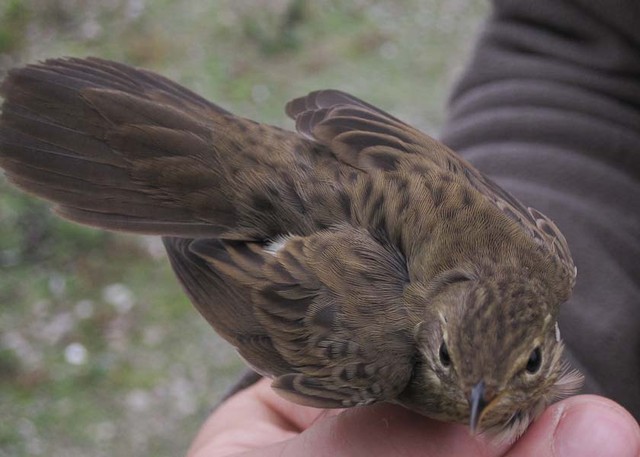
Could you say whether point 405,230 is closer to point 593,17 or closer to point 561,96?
point 561,96

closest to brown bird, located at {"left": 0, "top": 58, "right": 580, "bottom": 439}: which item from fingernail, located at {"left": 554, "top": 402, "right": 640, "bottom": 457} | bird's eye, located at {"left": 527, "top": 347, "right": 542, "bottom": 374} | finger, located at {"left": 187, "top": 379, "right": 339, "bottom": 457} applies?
bird's eye, located at {"left": 527, "top": 347, "right": 542, "bottom": 374}

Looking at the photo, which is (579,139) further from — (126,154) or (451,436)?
(126,154)

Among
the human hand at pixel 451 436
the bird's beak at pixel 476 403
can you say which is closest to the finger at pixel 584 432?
the human hand at pixel 451 436

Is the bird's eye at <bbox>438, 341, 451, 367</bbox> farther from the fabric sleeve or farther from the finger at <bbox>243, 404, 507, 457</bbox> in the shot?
the fabric sleeve

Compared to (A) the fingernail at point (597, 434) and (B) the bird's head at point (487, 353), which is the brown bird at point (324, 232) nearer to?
→ (B) the bird's head at point (487, 353)

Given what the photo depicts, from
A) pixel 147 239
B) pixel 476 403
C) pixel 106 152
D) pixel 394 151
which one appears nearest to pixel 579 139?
pixel 394 151

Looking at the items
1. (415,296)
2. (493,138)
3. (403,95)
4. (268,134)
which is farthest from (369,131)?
(403,95)

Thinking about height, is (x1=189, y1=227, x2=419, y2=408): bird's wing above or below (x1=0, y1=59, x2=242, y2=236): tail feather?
below
